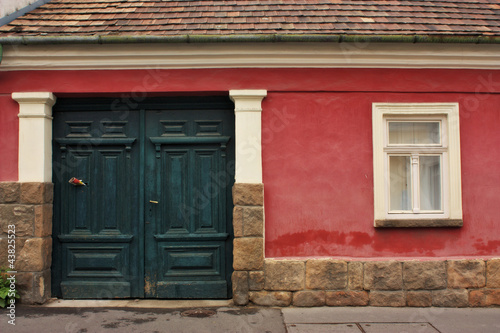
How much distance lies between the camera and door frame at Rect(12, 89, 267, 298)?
200 inches

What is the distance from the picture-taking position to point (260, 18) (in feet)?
17.7

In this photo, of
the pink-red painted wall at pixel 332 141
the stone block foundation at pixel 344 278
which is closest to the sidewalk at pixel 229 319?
the stone block foundation at pixel 344 278

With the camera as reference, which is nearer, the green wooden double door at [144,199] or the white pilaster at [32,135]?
the white pilaster at [32,135]

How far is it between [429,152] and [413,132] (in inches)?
12.5

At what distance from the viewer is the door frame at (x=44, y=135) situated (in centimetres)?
507

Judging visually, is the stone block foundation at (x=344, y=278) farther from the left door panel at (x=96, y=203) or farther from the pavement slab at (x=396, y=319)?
the left door panel at (x=96, y=203)

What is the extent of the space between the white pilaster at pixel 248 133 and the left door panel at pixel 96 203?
132 centimetres

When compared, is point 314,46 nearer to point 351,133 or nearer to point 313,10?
point 313,10

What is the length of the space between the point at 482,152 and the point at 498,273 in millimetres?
1476

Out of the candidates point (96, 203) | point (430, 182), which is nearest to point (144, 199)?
point (96, 203)

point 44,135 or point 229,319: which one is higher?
point 44,135

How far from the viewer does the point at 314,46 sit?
507 centimetres

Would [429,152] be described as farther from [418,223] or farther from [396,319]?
[396,319]

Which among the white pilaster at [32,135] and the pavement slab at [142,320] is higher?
the white pilaster at [32,135]
